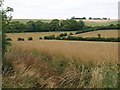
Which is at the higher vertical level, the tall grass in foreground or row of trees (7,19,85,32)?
row of trees (7,19,85,32)

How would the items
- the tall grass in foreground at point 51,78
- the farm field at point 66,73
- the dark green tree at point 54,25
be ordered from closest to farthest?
the tall grass in foreground at point 51,78 → the farm field at point 66,73 → the dark green tree at point 54,25

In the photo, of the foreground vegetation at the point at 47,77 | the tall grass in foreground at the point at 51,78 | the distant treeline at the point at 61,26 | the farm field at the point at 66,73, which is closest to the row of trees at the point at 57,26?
the distant treeline at the point at 61,26

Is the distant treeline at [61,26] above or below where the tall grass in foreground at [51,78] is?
above

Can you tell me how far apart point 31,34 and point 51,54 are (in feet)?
62.1

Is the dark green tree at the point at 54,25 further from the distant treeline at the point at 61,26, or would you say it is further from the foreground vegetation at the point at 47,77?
the foreground vegetation at the point at 47,77

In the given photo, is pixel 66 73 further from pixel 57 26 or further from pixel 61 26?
pixel 57 26

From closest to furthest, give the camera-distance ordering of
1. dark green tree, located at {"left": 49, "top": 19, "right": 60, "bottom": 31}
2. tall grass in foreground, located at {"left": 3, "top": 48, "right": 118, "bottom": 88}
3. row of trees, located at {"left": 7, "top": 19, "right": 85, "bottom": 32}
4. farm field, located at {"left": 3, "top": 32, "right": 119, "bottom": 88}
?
tall grass in foreground, located at {"left": 3, "top": 48, "right": 118, "bottom": 88}, farm field, located at {"left": 3, "top": 32, "right": 119, "bottom": 88}, row of trees, located at {"left": 7, "top": 19, "right": 85, "bottom": 32}, dark green tree, located at {"left": 49, "top": 19, "right": 60, "bottom": 31}

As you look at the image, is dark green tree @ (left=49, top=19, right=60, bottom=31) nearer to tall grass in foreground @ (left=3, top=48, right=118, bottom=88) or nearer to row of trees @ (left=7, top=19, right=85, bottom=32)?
row of trees @ (left=7, top=19, right=85, bottom=32)

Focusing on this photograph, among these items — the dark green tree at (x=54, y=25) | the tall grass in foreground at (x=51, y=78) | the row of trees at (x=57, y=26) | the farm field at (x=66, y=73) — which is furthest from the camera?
the dark green tree at (x=54, y=25)

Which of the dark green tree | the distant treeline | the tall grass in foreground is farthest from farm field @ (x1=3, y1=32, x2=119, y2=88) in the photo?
the dark green tree

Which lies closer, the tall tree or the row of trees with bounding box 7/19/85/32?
the tall tree

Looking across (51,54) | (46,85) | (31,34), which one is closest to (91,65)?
(51,54)

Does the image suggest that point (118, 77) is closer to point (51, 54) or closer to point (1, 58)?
point (1, 58)

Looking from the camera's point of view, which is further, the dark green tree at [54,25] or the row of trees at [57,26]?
the dark green tree at [54,25]
